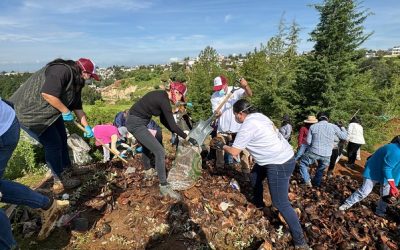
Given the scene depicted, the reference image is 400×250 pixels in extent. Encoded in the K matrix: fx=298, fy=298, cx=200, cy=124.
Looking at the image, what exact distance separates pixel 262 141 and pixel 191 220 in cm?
146

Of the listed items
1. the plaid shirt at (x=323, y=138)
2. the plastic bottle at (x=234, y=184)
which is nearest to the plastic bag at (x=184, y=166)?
the plastic bottle at (x=234, y=184)

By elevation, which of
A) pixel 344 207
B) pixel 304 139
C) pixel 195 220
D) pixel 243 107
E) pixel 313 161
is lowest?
pixel 344 207

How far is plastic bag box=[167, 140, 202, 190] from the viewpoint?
4797 mm

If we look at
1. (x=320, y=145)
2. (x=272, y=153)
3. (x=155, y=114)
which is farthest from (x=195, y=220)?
(x=320, y=145)

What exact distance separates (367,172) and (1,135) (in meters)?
5.19

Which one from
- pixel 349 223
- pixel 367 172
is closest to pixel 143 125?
pixel 349 223

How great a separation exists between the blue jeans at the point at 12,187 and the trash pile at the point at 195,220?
0.78 m

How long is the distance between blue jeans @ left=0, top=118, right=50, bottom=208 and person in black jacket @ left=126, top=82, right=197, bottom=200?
5.29ft

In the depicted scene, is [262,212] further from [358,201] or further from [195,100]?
[195,100]

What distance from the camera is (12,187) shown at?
2830mm

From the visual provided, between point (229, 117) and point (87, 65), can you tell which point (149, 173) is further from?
point (87, 65)

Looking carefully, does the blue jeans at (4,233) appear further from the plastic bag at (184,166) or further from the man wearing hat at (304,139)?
the man wearing hat at (304,139)

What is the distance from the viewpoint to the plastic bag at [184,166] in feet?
15.7

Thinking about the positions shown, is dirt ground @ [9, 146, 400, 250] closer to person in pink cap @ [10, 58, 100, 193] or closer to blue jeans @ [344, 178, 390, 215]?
blue jeans @ [344, 178, 390, 215]
